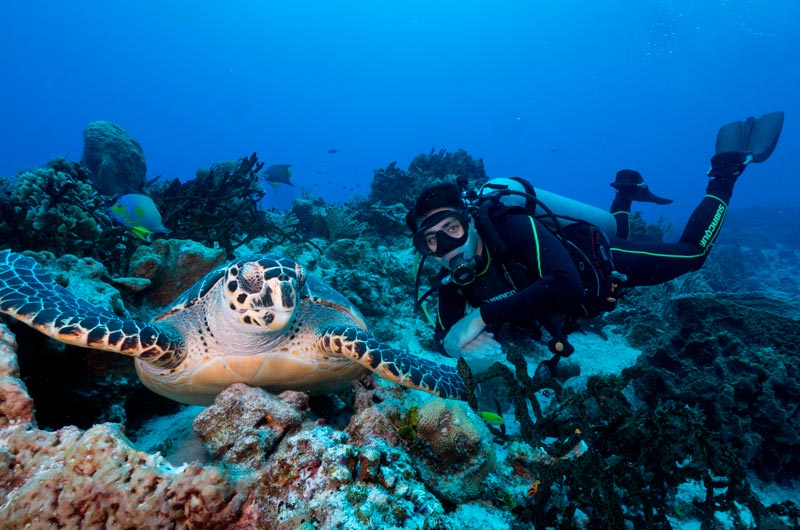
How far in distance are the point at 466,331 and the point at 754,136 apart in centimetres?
696

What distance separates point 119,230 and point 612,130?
148 meters

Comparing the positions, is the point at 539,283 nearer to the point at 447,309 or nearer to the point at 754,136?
the point at 447,309

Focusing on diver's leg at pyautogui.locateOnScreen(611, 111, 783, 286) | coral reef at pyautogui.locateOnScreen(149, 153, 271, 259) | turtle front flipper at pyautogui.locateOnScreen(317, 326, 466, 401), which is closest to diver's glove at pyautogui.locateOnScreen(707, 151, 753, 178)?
diver's leg at pyautogui.locateOnScreen(611, 111, 783, 286)

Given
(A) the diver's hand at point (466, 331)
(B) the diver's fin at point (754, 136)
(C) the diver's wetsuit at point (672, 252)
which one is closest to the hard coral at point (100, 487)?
(A) the diver's hand at point (466, 331)

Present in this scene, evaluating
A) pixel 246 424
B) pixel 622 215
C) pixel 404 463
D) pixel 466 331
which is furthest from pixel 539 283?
pixel 622 215

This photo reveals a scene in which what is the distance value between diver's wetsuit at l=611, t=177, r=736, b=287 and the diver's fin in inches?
58.3

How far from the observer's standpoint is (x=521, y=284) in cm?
402

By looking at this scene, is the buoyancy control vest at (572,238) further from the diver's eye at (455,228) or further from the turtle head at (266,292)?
the turtle head at (266,292)

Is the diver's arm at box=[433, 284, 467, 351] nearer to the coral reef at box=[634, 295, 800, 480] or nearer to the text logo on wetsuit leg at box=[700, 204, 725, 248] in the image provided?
the coral reef at box=[634, 295, 800, 480]

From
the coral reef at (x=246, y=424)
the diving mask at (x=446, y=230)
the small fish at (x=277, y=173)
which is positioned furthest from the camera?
the small fish at (x=277, y=173)

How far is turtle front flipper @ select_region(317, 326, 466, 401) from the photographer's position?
104 inches

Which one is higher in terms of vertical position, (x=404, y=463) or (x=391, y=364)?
(x=404, y=463)

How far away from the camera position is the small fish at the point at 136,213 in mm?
4711

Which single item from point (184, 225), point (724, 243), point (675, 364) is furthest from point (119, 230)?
point (724, 243)
